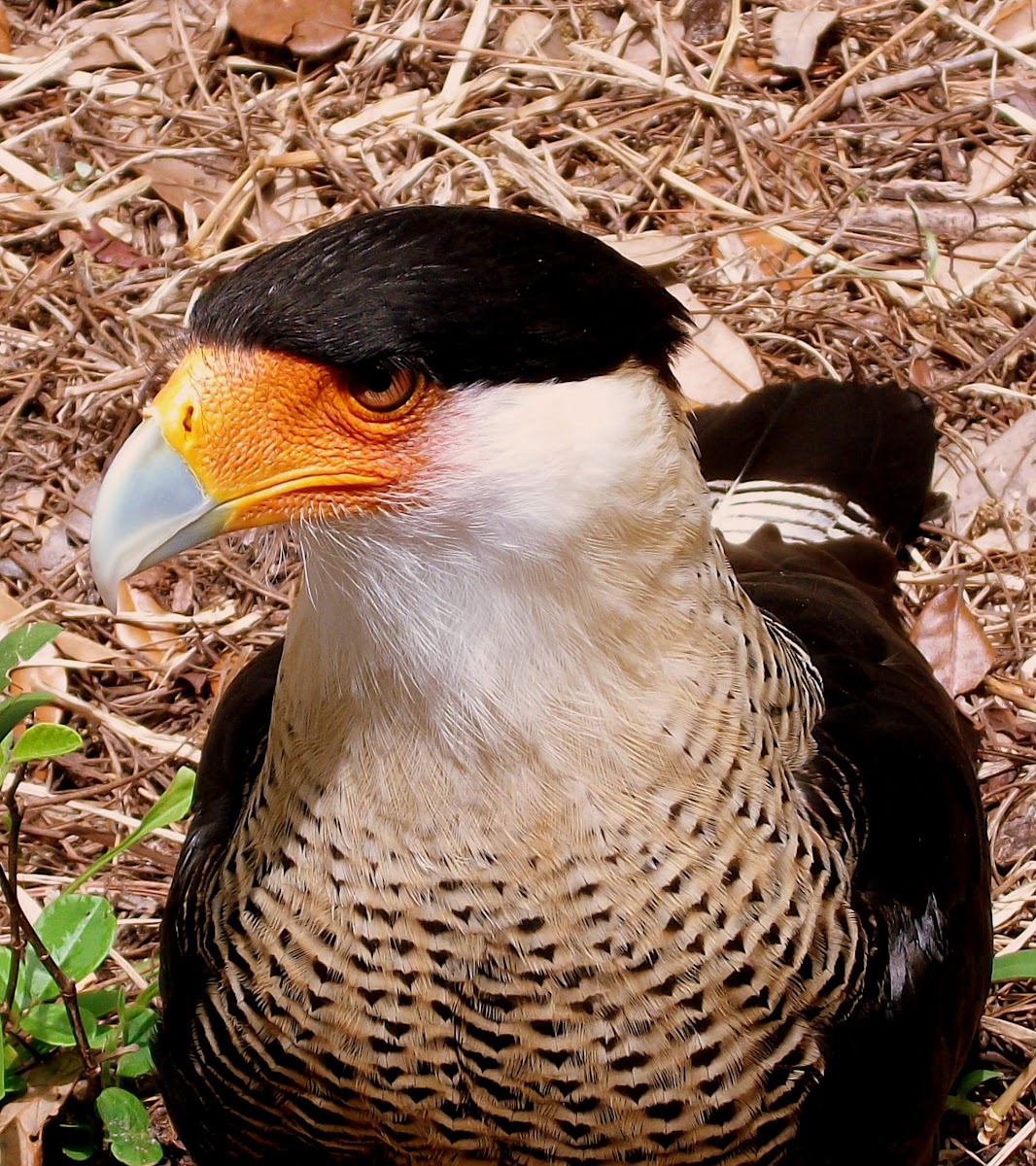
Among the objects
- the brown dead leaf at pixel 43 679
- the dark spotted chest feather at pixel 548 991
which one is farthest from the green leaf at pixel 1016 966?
the brown dead leaf at pixel 43 679

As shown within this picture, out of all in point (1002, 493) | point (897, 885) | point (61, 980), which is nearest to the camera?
point (897, 885)

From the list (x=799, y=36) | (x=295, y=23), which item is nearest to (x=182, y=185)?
(x=295, y=23)

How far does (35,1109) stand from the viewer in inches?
86.4

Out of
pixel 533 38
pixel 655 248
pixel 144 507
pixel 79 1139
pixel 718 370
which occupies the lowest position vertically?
pixel 79 1139

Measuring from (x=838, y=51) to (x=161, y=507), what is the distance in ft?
10.2

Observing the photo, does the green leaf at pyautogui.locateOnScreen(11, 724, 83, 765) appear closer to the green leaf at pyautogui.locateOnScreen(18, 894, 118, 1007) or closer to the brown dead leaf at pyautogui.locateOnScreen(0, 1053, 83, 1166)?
the green leaf at pyautogui.locateOnScreen(18, 894, 118, 1007)

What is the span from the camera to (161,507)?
1359mm

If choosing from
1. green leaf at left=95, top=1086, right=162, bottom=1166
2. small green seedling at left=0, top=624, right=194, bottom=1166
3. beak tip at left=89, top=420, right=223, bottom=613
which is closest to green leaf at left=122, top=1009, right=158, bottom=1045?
small green seedling at left=0, top=624, right=194, bottom=1166

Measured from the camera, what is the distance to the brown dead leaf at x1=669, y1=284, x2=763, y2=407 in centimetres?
332

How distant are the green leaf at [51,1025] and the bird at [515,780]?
0.27 meters

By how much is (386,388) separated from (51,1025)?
4.44 feet

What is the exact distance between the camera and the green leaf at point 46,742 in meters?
1.90

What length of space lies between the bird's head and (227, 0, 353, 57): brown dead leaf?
2645mm

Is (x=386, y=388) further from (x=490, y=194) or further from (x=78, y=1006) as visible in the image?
(x=490, y=194)
